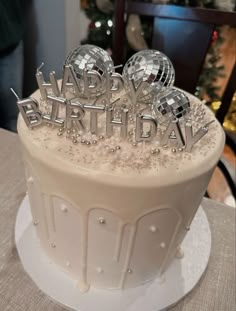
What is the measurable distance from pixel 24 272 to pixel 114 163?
0.30 meters

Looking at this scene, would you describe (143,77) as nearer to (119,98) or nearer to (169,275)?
(119,98)

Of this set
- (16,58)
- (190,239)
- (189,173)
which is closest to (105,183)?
(189,173)

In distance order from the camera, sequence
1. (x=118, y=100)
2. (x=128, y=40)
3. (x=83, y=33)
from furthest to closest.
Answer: (x=83, y=33)
(x=128, y=40)
(x=118, y=100)

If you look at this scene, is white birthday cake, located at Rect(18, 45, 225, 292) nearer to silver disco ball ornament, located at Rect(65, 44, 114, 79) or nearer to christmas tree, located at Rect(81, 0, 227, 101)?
silver disco ball ornament, located at Rect(65, 44, 114, 79)

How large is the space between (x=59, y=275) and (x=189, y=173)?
12.3 inches

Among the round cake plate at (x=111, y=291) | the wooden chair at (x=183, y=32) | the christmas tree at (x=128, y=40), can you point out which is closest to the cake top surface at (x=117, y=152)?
the round cake plate at (x=111, y=291)

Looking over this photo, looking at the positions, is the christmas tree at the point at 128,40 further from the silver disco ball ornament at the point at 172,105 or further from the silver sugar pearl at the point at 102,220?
the silver sugar pearl at the point at 102,220

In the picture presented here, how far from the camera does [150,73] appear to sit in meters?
0.53

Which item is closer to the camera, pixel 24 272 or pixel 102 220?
pixel 102 220

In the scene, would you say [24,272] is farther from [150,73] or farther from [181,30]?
[181,30]

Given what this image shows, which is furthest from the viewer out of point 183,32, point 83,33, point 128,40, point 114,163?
point 83,33

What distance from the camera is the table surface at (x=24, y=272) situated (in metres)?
0.57

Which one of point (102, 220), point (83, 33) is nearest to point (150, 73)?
point (102, 220)

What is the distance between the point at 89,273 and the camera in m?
0.56
